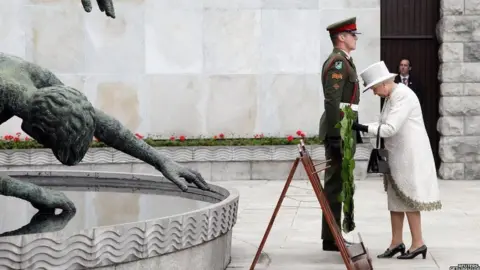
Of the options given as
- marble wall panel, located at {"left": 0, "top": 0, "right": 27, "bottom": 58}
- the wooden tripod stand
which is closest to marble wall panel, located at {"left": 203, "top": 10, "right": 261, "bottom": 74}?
marble wall panel, located at {"left": 0, "top": 0, "right": 27, "bottom": 58}

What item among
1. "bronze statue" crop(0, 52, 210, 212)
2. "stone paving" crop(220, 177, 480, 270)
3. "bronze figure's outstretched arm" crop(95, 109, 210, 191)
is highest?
"bronze statue" crop(0, 52, 210, 212)

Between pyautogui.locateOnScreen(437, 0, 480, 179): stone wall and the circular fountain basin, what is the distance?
7961mm

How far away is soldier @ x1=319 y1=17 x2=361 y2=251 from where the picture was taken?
8.73 m

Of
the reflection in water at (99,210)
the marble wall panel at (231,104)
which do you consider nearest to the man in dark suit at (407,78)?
the marble wall panel at (231,104)

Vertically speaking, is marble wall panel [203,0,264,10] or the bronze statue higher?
marble wall panel [203,0,264,10]

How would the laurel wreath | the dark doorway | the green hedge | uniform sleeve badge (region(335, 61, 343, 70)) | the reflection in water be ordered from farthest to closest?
the dark doorway → the green hedge → uniform sleeve badge (region(335, 61, 343, 70)) → the laurel wreath → the reflection in water

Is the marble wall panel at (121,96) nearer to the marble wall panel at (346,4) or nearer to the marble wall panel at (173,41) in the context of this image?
the marble wall panel at (173,41)

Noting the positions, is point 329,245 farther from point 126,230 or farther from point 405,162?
point 126,230

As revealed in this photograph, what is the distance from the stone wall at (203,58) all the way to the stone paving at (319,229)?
5.52ft

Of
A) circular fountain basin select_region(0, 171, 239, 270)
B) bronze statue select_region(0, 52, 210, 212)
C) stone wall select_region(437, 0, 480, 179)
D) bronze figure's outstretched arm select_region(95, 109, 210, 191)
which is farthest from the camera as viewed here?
stone wall select_region(437, 0, 480, 179)

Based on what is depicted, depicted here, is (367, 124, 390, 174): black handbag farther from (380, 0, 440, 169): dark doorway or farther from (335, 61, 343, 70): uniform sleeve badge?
(380, 0, 440, 169): dark doorway

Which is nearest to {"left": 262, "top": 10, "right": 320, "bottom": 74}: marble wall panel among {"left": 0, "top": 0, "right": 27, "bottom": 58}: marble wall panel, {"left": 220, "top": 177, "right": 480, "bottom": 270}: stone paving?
{"left": 220, "top": 177, "right": 480, "bottom": 270}: stone paving

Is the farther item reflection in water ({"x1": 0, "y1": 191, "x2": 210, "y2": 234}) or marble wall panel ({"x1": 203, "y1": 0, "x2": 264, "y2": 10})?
marble wall panel ({"x1": 203, "y1": 0, "x2": 264, "y2": 10})

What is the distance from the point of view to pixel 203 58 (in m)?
16.1
